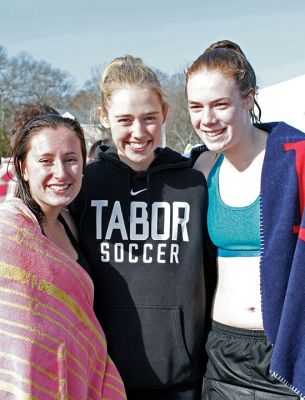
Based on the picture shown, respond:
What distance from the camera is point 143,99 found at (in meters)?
2.54

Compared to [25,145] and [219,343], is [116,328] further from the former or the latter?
[25,145]

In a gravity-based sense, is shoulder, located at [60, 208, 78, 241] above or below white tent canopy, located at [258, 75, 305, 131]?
below

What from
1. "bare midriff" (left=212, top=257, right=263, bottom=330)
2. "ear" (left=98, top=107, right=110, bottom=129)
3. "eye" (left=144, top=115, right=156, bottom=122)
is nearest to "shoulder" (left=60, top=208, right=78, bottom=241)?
"ear" (left=98, top=107, right=110, bottom=129)

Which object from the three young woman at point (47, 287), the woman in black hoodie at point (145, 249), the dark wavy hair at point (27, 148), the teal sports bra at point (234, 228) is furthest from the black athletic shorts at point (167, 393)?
the dark wavy hair at point (27, 148)

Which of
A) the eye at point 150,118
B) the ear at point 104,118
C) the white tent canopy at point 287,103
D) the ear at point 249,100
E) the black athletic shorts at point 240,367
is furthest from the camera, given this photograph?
the white tent canopy at point 287,103

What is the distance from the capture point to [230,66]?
2410 millimetres

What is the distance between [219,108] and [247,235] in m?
0.55

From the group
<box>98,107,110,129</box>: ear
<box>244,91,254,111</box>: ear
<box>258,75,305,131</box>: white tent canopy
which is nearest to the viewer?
<box>244,91,254,111</box>: ear

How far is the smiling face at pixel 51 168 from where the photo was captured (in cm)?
222

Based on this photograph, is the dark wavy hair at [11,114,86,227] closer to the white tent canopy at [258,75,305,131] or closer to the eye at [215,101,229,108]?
the eye at [215,101,229,108]

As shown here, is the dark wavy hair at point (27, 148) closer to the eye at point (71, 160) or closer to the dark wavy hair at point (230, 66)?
the eye at point (71, 160)

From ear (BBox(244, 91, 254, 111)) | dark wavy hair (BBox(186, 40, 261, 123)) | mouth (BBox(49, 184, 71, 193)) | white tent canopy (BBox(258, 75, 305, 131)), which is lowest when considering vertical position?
mouth (BBox(49, 184, 71, 193))

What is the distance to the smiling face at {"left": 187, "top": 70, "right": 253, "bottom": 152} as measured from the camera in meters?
2.39

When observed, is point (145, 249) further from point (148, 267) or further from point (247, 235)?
point (247, 235)
